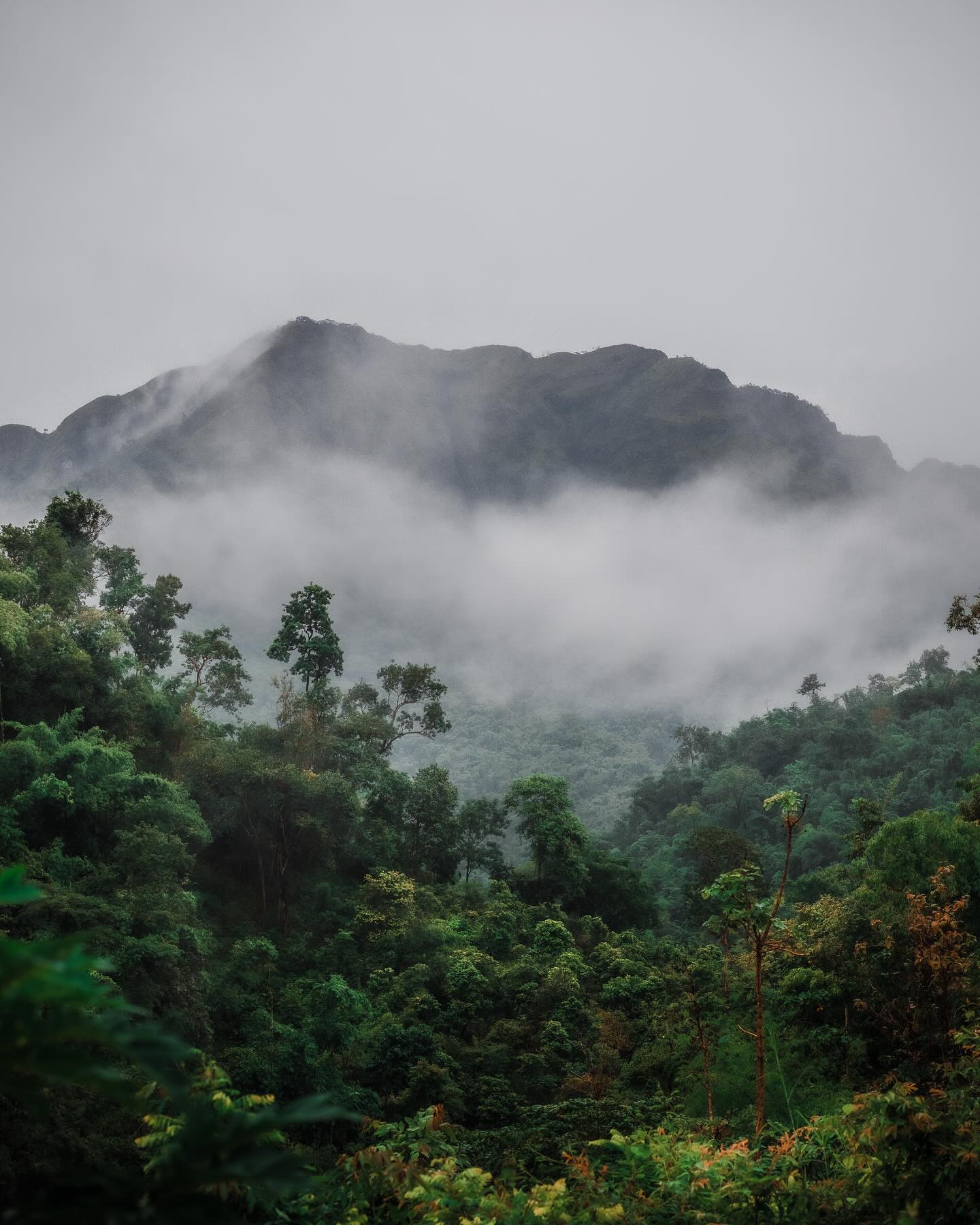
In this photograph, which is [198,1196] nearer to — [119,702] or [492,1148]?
[492,1148]

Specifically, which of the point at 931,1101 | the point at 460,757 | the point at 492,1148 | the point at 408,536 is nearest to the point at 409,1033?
the point at 492,1148

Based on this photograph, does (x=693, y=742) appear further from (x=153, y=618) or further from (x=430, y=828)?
(x=153, y=618)

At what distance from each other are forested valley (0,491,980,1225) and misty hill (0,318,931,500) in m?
118

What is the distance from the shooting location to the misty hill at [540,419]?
140 metres

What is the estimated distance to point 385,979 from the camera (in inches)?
659

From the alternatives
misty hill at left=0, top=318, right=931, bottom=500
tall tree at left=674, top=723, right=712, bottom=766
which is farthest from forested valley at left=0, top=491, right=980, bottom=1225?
misty hill at left=0, top=318, right=931, bottom=500

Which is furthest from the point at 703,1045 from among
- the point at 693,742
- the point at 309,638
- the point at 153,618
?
the point at 693,742

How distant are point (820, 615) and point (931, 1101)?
154 m

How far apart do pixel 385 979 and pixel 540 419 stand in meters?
144

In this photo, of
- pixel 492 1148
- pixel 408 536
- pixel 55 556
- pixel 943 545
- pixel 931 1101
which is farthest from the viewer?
pixel 943 545

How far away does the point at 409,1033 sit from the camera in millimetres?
13234

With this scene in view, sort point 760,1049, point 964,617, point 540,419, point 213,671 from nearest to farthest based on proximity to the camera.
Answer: point 760,1049 → point 964,617 → point 213,671 → point 540,419

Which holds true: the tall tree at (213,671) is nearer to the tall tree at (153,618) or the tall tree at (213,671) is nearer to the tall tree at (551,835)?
the tall tree at (153,618)

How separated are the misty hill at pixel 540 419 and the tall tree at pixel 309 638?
112 m
